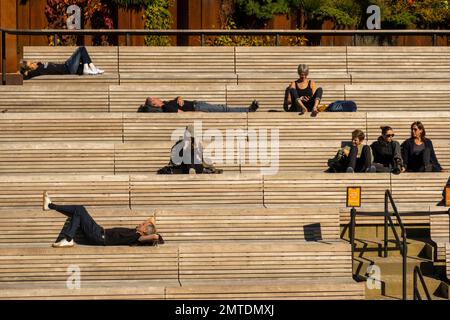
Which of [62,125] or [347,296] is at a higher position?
[62,125]

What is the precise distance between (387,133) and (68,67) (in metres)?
6.43

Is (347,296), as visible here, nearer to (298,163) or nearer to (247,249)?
(247,249)

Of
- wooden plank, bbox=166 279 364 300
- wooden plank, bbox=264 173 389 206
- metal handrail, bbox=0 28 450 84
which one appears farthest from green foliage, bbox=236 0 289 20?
wooden plank, bbox=166 279 364 300

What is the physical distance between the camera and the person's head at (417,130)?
1903 centimetres

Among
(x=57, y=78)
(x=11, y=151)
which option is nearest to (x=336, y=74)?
(x=57, y=78)

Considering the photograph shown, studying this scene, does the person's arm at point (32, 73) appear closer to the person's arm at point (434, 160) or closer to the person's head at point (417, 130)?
the person's head at point (417, 130)

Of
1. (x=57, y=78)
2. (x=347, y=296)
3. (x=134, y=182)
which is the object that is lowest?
(x=347, y=296)

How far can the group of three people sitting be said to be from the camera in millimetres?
18922

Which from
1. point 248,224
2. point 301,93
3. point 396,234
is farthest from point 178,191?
point 396,234

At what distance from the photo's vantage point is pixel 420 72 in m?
23.4

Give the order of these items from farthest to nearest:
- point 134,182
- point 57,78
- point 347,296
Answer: point 57,78
point 134,182
point 347,296

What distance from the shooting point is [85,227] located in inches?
672

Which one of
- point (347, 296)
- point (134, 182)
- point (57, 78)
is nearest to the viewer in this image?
point (347, 296)

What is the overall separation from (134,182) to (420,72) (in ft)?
24.0
